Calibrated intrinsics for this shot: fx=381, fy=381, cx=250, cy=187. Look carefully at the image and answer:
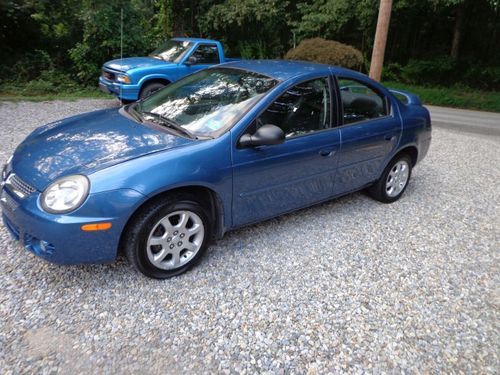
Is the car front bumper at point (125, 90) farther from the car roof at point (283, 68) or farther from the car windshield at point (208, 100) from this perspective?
the car roof at point (283, 68)

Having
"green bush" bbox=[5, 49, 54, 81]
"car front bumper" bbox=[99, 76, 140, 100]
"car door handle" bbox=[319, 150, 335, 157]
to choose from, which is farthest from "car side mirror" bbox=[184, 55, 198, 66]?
"car door handle" bbox=[319, 150, 335, 157]

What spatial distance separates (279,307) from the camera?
105 inches

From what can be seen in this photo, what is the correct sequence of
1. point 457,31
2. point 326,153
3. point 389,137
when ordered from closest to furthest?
point 326,153 → point 389,137 → point 457,31

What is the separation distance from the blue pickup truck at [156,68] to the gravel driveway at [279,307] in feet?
18.4

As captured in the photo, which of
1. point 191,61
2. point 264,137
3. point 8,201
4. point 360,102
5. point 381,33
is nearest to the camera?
point 8,201

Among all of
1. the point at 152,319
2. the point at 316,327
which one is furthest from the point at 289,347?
the point at 152,319

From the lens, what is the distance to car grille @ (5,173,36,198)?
2.49 m

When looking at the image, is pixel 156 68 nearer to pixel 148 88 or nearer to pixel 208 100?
pixel 148 88

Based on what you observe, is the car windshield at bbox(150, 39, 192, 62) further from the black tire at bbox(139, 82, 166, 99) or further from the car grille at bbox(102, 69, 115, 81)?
the car grille at bbox(102, 69, 115, 81)

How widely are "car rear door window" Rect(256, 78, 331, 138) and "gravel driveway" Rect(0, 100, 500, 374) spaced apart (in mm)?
1020

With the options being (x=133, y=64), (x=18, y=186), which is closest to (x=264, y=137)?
(x=18, y=186)

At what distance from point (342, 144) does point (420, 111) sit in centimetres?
165

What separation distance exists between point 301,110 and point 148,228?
170 centimetres

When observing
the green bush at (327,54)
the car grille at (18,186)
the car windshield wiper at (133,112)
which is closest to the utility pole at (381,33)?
the green bush at (327,54)
